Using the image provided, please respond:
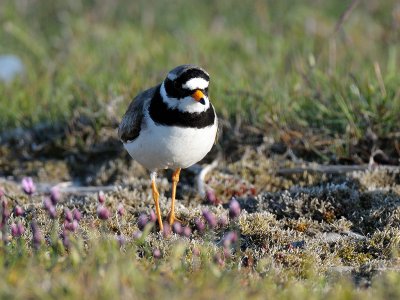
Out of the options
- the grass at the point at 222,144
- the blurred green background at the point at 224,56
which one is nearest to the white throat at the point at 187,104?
the grass at the point at 222,144

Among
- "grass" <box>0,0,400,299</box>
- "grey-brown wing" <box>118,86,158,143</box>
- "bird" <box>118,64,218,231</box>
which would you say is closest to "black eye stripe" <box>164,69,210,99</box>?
"bird" <box>118,64,218,231</box>

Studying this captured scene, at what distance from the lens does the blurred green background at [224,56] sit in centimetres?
679

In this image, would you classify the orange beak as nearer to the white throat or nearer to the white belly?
the white throat

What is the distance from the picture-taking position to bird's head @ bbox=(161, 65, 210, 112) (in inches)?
189

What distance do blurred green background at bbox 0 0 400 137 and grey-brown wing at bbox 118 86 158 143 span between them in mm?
1519

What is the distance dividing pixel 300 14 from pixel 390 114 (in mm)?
4139

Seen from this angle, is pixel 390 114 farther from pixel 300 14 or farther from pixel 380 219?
pixel 300 14

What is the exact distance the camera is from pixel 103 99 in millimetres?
7309

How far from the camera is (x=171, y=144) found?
4934 mm

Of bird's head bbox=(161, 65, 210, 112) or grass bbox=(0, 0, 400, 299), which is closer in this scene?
grass bbox=(0, 0, 400, 299)

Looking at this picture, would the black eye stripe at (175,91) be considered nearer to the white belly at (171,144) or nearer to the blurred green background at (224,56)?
the white belly at (171,144)

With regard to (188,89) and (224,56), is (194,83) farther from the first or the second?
(224,56)

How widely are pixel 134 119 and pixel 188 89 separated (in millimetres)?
638

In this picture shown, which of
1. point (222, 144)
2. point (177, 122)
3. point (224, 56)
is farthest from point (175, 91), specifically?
point (224, 56)
